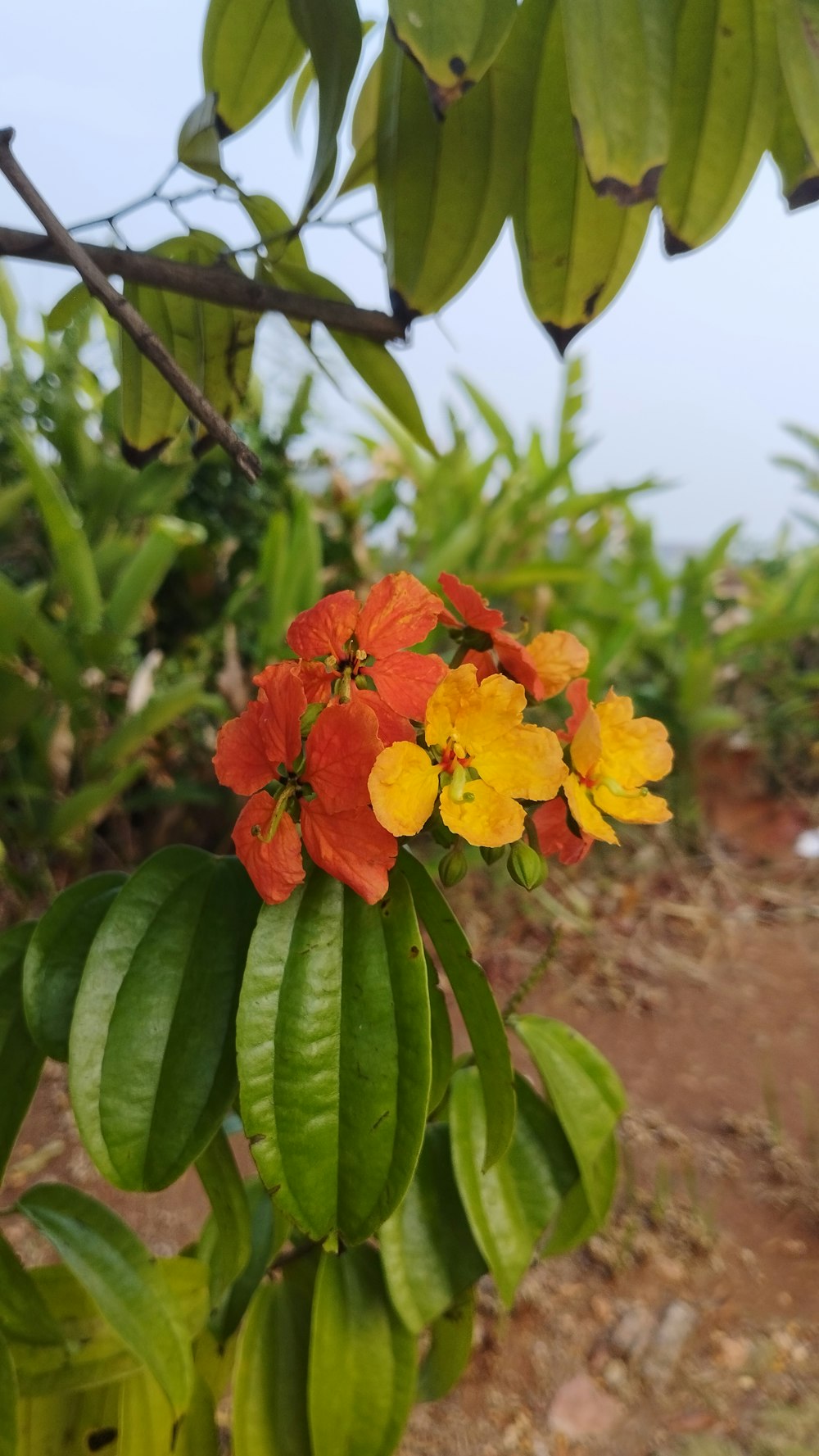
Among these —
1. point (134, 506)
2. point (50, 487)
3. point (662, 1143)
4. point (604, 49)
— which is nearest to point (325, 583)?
point (134, 506)

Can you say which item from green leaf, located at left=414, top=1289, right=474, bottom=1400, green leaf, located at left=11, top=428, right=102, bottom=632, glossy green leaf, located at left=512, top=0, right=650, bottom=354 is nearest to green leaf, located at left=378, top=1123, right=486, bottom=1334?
green leaf, located at left=414, top=1289, right=474, bottom=1400

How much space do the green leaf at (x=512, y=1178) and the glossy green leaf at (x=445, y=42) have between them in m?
0.39

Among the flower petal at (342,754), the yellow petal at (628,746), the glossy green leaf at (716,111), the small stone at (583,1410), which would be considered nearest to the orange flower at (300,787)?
the flower petal at (342,754)

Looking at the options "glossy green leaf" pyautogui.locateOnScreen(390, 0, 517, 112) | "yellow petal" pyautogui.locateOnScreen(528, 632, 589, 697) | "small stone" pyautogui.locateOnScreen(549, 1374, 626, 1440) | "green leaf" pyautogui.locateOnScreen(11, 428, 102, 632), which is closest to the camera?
"glossy green leaf" pyautogui.locateOnScreen(390, 0, 517, 112)

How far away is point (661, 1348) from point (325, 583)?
997mm

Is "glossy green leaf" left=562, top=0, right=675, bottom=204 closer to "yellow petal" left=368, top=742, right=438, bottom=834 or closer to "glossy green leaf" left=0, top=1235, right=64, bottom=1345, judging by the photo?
"yellow petal" left=368, top=742, right=438, bottom=834

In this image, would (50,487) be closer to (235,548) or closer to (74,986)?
(235,548)

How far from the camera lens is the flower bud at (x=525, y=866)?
307 millimetres

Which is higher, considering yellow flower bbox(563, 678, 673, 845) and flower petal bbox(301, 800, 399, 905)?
yellow flower bbox(563, 678, 673, 845)

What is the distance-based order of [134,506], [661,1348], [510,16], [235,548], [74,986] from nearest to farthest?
1. [510,16]
2. [74,986]
3. [661,1348]
4. [134,506]
5. [235,548]

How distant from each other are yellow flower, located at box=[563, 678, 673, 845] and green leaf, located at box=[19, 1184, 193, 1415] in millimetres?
267

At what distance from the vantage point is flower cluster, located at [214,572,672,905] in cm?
28

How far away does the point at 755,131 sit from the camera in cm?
32

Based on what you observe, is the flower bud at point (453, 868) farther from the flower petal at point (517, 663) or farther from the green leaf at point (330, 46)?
the green leaf at point (330, 46)
